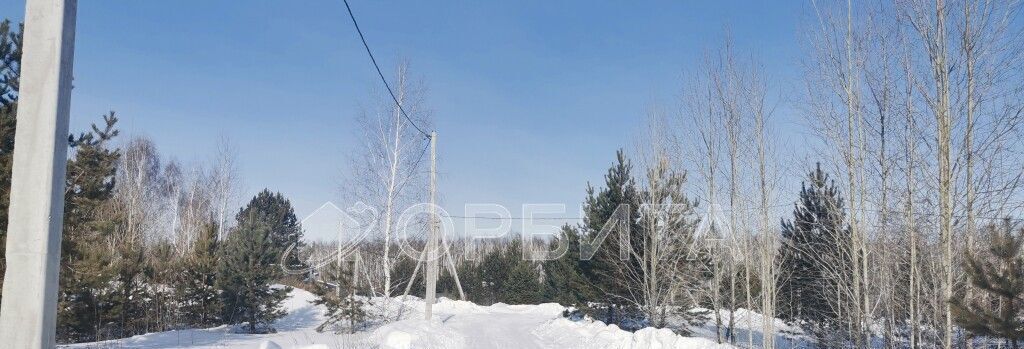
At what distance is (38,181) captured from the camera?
2504mm

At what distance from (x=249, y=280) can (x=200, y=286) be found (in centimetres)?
183

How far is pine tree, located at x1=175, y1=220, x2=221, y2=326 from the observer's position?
1902 centimetres

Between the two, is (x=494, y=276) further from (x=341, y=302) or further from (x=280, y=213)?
(x=341, y=302)

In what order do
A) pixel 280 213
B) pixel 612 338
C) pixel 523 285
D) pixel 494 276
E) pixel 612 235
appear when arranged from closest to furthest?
pixel 612 338, pixel 612 235, pixel 280 213, pixel 523 285, pixel 494 276

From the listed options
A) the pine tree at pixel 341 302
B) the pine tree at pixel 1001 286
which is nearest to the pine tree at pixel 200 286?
the pine tree at pixel 341 302

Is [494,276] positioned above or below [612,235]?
below

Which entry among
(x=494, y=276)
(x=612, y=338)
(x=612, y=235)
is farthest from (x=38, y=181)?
(x=494, y=276)

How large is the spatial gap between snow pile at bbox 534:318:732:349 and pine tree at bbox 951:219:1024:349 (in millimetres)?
5576

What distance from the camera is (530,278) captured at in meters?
38.5

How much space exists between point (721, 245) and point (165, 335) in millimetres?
13895

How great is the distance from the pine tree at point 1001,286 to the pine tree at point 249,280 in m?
17.9

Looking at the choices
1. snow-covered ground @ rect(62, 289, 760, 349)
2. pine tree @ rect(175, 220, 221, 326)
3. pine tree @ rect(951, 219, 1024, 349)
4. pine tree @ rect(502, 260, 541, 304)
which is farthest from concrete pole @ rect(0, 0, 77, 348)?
pine tree @ rect(502, 260, 541, 304)

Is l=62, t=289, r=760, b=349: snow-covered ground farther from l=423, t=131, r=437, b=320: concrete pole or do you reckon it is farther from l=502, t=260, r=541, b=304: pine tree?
l=502, t=260, r=541, b=304: pine tree

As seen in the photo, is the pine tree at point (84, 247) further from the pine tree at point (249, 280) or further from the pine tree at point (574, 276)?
the pine tree at point (574, 276)
